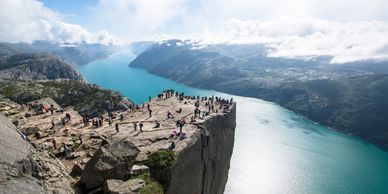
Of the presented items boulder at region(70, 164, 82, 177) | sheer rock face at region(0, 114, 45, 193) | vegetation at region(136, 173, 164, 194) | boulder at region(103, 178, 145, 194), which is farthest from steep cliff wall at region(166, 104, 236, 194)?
sheer rock face at region(0, 114, 45, 193)

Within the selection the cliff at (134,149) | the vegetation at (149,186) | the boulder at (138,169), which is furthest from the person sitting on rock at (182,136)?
the vegetation at (149,186)

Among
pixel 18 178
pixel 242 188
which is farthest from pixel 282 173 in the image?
pixel 18 178

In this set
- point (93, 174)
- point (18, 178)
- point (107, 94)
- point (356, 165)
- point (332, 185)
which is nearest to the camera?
point (18, 178)

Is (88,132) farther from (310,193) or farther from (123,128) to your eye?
(310,193)

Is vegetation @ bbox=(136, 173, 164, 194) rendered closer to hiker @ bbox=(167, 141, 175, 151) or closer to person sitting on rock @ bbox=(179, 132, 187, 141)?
hiker @ bbox=(167, 141, 175, 151)

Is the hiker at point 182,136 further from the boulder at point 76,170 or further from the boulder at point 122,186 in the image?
the boulder at point 122,186

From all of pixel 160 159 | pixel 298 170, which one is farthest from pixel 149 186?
pixel 298 170

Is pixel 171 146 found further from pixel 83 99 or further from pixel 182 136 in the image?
pixel 83 99
